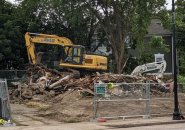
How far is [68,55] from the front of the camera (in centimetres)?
3922

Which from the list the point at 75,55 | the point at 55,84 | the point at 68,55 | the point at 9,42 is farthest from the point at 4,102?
the point at 9,42

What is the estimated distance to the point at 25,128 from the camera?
2072cm

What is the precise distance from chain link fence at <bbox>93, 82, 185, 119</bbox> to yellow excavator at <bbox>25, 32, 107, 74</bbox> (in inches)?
464

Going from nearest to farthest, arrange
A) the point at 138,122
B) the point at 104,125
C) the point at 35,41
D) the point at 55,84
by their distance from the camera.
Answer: the point at 104,125 → the point at 138,122 → the point at 55,84 → the point at 35,41

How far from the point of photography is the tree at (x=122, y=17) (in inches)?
1891

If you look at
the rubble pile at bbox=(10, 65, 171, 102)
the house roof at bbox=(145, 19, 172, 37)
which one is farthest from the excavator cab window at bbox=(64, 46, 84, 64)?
the house roof at bbox=(145, 19, 172, 37)

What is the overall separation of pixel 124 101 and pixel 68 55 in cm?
1416

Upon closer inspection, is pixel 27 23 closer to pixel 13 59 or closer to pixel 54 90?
pixel 13 59

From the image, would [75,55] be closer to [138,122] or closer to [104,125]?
[138,122]

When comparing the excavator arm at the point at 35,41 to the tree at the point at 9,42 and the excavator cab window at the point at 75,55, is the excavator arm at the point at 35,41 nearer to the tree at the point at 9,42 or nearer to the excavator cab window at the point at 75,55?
the excavator cab window at the point at 75,55

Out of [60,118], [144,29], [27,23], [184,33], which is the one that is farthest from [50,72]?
[184,33]

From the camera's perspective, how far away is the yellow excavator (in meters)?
39.0

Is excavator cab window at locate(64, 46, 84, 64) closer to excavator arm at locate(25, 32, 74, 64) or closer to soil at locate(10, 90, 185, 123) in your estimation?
excavator arm at locate(25, 32, 74, 64)

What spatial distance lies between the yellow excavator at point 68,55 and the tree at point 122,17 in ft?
26.3
